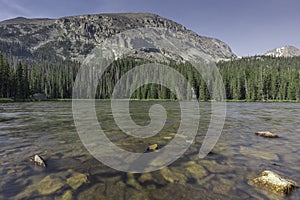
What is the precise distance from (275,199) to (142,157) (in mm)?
5262

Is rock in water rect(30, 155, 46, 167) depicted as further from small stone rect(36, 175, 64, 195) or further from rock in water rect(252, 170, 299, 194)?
rock in water rect(252, 170, 299, 194)

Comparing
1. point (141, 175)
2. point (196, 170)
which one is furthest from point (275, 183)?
point (141, 175)

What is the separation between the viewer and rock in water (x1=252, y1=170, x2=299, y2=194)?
600 cm

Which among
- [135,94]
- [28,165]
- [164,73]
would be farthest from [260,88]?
[28,165]

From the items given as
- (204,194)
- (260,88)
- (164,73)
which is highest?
(164,73)

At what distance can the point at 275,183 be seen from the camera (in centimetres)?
620

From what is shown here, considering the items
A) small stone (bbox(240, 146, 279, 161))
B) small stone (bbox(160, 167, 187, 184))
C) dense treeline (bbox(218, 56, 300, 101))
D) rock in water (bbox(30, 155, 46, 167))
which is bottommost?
small stone (bbox(160, 167, 187, 184))

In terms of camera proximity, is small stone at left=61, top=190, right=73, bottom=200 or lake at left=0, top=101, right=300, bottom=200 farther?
lake at left=0, top=101, right=300, bottom=200

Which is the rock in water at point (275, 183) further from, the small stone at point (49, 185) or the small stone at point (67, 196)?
the small stone at point (49, 185)

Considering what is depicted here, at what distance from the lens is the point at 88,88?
14925cm

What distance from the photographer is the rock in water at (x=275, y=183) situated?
19.7 ft

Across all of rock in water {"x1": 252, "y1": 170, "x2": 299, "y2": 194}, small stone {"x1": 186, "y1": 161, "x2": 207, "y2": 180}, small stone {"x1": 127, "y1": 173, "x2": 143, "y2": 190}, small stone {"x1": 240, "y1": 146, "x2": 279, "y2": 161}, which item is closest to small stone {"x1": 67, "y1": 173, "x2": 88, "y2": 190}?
small stone {"x1": 127, "y1": 173, "x2": 143, "y2": 190}

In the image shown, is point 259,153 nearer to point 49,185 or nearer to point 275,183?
point 275,183

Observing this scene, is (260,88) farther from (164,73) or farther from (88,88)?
(88,88)
